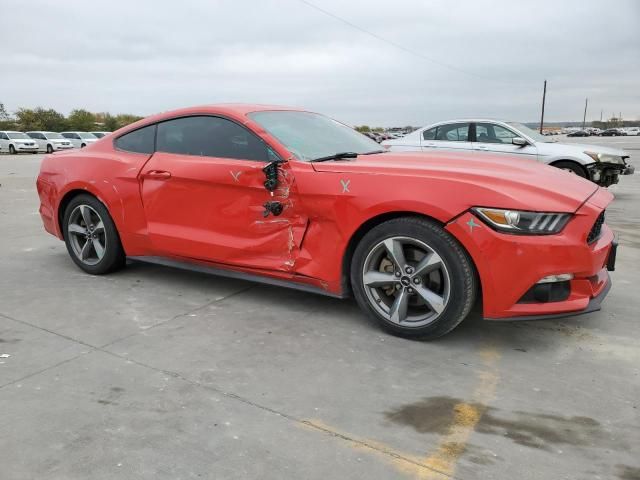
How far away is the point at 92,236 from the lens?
15.8ft

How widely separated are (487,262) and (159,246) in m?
2.50

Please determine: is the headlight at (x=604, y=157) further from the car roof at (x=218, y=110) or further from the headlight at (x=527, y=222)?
the headlight at (x=527, y=222)

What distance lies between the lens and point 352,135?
15.4ft

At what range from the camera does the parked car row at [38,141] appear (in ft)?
104

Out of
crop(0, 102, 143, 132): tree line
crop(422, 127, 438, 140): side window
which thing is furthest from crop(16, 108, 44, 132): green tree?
crop(422, 127, 438, 140): side window

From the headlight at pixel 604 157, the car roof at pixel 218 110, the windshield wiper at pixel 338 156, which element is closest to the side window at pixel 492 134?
the headlight at pixel 604 157

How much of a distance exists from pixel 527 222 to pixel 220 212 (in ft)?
6.74

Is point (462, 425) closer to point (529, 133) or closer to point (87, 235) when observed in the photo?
point (87, 235)

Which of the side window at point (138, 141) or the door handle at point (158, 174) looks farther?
the side window at point (138, 141)

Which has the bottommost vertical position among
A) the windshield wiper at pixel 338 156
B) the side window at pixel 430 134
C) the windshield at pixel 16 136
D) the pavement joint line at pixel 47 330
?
the pavement joint line at pixel 47 330

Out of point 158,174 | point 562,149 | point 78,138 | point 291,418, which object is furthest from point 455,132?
point 78,138

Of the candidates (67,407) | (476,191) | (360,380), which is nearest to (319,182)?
(476,191)

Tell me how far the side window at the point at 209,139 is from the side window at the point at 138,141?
0.09 meters

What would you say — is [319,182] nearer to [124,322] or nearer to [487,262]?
[487,262]
